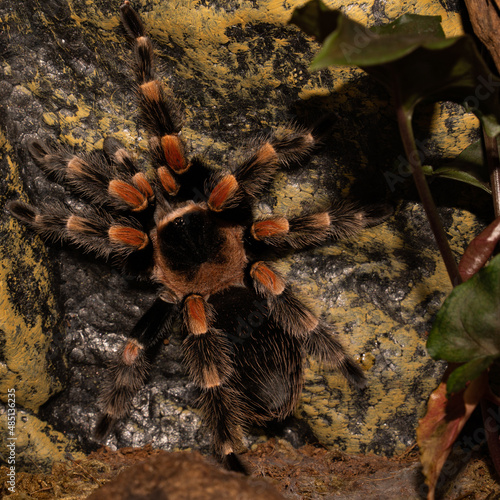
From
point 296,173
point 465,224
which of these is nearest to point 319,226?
point 296,173

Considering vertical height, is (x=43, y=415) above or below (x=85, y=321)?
below

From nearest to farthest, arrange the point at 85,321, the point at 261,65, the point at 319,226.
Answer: the point at 261,65, the point at 319,226, the point at 85,321

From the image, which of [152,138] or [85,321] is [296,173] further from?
[85,321]

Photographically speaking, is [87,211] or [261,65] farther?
[87,211]

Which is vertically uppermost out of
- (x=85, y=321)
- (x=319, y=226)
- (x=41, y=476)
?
(x=319, y=226)

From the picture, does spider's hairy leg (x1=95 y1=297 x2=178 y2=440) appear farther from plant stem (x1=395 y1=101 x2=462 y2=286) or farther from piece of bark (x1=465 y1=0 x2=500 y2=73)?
piece of bark (x1=465 y1=0 x2=500 y2=73)

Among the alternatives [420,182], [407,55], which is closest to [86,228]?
[420,182]

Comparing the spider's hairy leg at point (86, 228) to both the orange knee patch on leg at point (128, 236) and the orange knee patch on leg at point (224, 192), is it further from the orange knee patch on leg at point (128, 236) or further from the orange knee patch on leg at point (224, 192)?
the orange knee patch on leg at point (224, 192)
